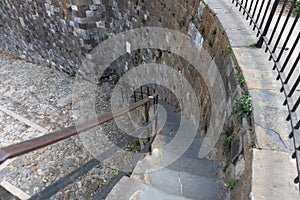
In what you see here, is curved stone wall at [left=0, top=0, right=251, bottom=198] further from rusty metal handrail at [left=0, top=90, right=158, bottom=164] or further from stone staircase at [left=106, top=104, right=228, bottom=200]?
rusty metal handrail at [left=0, top=90, right=158, bottom=164]

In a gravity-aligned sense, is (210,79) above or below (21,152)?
below

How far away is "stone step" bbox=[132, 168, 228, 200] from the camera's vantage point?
183 centimetres

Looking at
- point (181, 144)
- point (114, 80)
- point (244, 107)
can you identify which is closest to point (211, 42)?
point (244, 107)

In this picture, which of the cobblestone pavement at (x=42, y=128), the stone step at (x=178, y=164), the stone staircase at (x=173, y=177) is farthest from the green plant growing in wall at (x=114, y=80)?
the stone step at (x=178, y=164)

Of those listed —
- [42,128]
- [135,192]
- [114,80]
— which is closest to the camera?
[135,192]

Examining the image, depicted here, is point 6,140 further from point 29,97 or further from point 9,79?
point 9,79

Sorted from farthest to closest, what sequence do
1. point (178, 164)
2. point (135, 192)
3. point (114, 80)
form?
point (114, 80)
point (178, 164)
point (135, 192)

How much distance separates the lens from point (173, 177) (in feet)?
6.81

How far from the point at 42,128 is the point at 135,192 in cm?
406

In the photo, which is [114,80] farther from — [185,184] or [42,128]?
[185,184]

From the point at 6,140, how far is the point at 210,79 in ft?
15.1

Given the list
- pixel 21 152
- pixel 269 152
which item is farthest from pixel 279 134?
pixel 21 152

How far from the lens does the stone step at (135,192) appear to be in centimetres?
172

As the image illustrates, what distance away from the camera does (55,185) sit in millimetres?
1063
